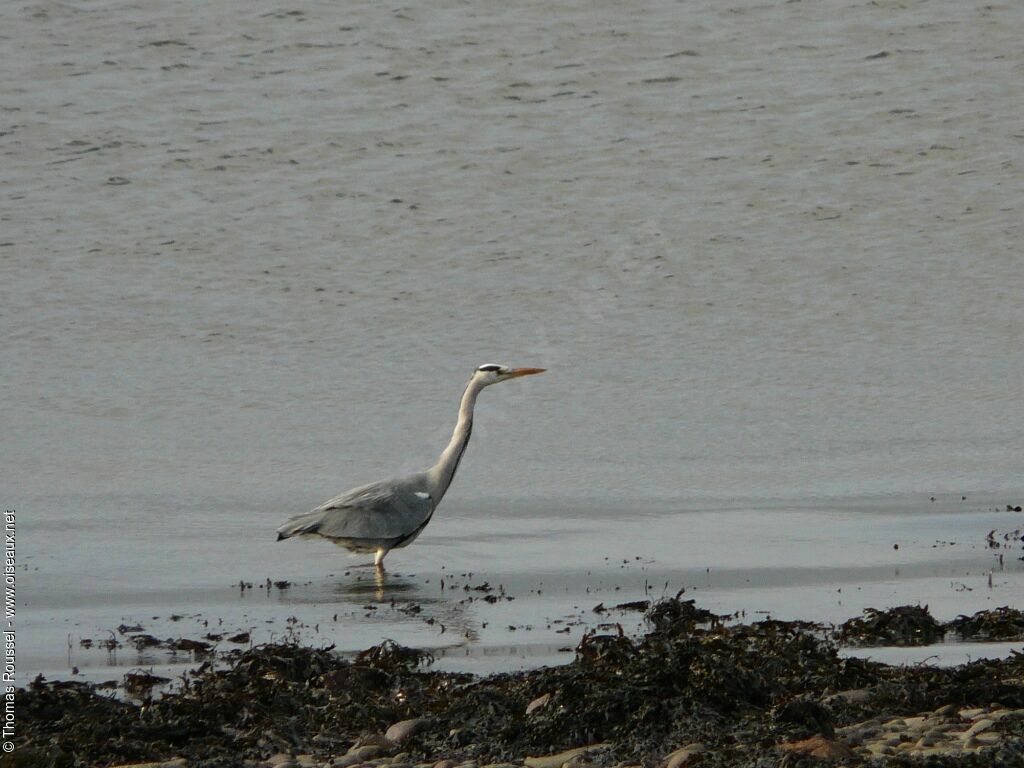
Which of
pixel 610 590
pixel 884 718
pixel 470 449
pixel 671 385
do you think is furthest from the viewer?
pixel 671 385

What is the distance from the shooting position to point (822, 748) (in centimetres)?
688

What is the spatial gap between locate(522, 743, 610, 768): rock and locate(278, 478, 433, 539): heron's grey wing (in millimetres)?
5462

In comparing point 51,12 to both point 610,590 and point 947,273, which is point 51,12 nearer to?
point 947,273

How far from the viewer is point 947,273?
24578 millimetres

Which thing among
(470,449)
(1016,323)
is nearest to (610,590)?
(470,449)

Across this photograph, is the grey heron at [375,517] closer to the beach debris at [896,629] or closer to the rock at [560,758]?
the beach debris at [896,629]

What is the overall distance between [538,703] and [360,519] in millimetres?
5125

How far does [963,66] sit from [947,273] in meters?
11.8

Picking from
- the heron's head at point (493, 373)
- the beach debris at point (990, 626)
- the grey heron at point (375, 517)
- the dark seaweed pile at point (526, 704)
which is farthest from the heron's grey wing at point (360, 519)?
the beach debris at point (990, 626)

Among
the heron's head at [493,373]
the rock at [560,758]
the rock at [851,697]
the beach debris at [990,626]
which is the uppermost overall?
the heron's head at [493,373]

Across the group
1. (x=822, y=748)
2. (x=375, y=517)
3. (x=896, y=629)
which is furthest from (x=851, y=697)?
(x=375, y=517)

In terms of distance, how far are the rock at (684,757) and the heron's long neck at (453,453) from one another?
21.4 ft

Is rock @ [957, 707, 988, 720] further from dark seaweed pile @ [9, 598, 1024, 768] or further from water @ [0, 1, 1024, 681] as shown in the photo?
water @ [0, 1, 1024, 681]

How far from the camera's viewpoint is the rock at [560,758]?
23.3ft
